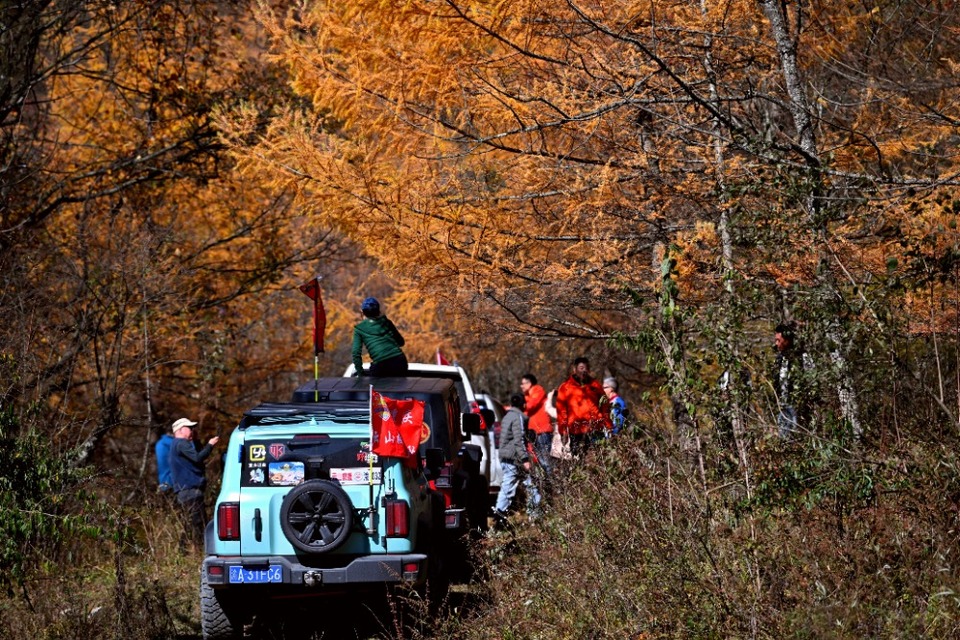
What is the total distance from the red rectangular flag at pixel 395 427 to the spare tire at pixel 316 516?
42 cm

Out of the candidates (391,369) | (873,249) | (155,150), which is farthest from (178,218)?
(873,249)

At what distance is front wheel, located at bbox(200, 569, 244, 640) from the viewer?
856cm

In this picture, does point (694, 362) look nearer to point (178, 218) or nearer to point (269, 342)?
point (178, 218)

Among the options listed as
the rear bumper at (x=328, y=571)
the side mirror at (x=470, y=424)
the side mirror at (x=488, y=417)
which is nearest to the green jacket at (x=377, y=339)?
the side mirror at (x=470, y=424)

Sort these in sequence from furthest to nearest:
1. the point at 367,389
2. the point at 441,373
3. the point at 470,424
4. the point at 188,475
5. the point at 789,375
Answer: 1. the point at 441,373
2. the point at 188,475
3. the point at 470,424
4. the point at 367,389
5. the point at 789,375

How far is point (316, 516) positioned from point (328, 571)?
0.37 meters

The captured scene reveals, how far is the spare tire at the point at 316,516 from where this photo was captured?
8164mm

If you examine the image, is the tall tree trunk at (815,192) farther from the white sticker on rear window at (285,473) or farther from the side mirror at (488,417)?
the side mirror at (488,417)

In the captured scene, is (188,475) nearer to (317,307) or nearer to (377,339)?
(377,339)

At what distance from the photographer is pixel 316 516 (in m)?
8.21

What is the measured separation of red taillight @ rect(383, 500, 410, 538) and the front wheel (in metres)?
1.27

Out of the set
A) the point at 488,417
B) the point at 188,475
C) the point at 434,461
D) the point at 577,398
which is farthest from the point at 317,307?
the point at 488,417

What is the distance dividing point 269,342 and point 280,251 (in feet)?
12.8

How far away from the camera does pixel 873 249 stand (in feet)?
33.3
